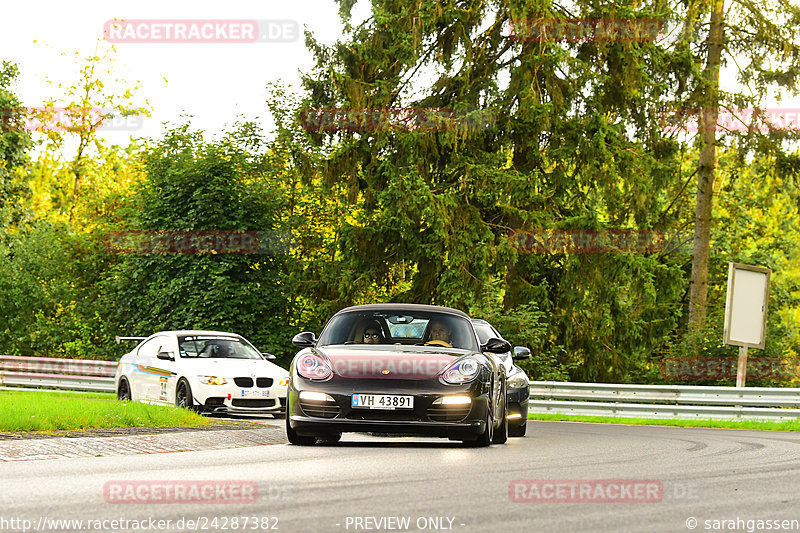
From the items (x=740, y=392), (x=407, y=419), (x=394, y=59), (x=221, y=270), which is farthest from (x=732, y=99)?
(x=407, y=419)

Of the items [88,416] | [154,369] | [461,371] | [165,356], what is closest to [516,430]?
[461,371]

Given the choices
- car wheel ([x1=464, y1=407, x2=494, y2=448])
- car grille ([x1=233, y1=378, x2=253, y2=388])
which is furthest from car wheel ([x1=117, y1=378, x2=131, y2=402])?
car wheel ([x1=464, y1=407, x2=494, y2=448])

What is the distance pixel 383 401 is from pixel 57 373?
85.4ft

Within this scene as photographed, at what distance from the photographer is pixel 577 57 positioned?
32500mm

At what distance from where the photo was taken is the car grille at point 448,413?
40.9 ft

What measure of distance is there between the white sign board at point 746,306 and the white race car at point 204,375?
409 inches

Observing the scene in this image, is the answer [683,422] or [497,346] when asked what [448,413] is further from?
[683,422]

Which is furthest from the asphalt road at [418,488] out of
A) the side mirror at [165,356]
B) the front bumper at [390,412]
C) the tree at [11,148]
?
the tree at [11,148]

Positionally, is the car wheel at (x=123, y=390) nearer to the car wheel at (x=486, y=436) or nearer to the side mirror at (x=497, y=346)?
the side mirror at (x=497, y=346)

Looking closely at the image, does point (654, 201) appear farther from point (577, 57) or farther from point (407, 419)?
point (407, 419)

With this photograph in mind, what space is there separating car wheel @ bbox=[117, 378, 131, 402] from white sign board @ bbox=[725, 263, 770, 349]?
12365 millimetres

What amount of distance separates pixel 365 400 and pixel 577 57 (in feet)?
72.0

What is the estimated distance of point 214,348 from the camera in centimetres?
2142

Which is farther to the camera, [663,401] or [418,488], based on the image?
[663,401]
